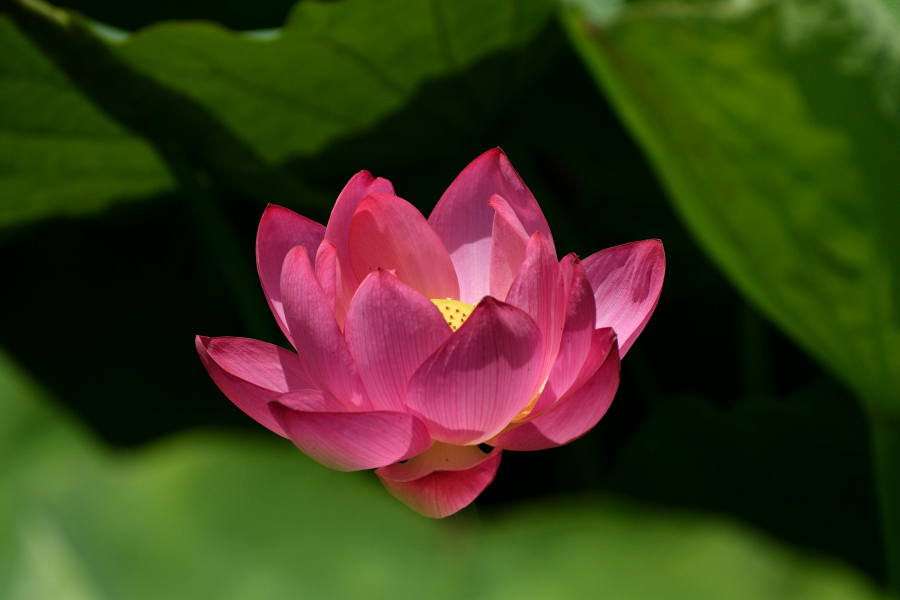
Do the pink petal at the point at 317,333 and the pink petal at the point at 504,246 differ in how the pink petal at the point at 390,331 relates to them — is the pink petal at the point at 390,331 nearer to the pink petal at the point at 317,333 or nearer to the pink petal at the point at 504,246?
the pink petal at the point at 317,333

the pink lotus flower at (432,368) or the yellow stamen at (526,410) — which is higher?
the pink lotus flower at (432,368)

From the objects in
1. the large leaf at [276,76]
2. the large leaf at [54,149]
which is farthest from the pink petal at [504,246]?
the large leaf at [54,149]

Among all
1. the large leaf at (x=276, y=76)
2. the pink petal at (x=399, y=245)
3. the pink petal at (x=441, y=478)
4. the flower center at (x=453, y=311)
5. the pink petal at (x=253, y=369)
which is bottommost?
the pink petal at (x=441, y=478)

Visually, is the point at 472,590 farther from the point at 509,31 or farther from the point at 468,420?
the point at 509,31

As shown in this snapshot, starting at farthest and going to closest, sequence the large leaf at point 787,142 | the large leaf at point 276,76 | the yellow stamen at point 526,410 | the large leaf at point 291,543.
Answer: the large leaf at point 276,76, the yellow stamen at point 526,410, the large leaf at point 787,142, the large leaf at point 291,543

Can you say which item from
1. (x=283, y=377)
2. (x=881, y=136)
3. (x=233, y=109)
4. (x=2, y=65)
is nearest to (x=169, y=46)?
(x=233, y=109)

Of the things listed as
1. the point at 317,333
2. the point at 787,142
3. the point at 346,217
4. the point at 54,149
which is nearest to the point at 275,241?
the point at 346,217

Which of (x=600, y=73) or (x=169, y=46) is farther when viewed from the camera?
(x=169, y=46)
